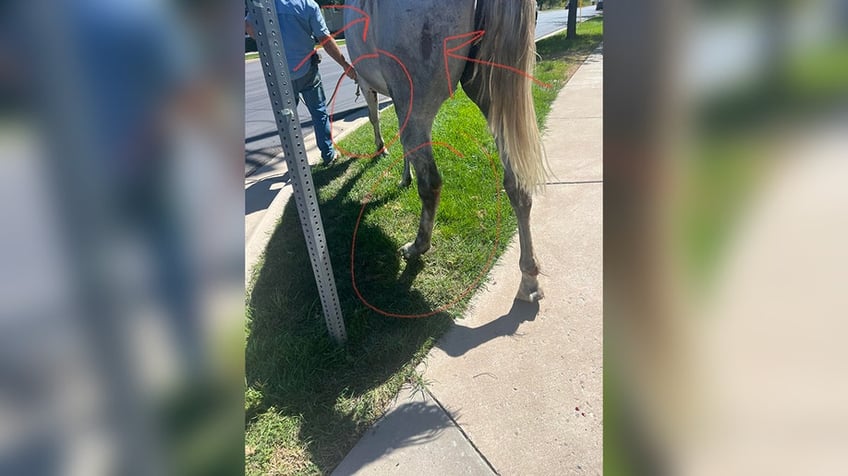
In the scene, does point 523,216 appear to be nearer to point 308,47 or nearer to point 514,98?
point 514,98

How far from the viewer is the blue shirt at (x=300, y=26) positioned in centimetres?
420

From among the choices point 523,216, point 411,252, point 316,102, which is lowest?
point 411,252

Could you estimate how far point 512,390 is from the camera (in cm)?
226

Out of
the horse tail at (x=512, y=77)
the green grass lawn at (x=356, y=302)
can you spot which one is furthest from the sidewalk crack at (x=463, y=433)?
the horse tail at (x=512, y=77)

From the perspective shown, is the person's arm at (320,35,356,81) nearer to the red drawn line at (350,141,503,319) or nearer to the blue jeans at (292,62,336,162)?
the blue jeans at (292,62,336,162)

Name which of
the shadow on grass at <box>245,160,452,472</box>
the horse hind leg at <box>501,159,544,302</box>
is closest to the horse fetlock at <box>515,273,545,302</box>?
the horse hind leg at <box>501,159,544,302</box>

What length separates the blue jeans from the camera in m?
4.94

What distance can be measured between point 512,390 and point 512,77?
1688 mm
